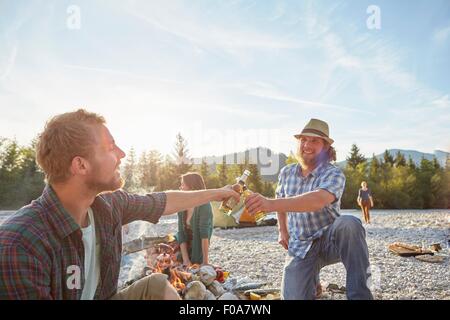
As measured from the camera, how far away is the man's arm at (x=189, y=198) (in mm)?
2922

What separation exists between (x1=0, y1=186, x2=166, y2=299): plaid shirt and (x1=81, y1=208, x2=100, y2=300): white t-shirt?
3 centimetres

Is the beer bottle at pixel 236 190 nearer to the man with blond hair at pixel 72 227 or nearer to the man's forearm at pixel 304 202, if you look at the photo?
the man's forearm at pixel 304 202

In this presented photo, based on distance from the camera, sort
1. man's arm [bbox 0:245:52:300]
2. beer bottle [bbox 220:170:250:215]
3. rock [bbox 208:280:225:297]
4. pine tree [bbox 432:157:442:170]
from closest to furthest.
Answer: man's arm [bbox 0:245:52:300] < beer bottle [bbox 220:170:250:215] < rock [bbox 208:280:225:297] < pine tree [bbox 432:157:442:170]

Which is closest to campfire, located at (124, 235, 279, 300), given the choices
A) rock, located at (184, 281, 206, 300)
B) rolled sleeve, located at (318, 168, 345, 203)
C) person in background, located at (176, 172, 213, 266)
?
rock, located at (184, 281, 206, 300)

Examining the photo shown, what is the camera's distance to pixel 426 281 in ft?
18.4

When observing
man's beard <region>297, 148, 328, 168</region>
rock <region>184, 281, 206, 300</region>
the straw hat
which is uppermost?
the straw hat

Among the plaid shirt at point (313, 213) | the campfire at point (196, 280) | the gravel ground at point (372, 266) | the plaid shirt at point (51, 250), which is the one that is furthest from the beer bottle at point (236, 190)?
the gravel ground at point (372, 266)

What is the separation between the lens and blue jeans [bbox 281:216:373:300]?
3004mm

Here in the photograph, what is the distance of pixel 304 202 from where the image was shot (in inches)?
126

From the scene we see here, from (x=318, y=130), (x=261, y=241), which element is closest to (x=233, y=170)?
(x=261, y=241)

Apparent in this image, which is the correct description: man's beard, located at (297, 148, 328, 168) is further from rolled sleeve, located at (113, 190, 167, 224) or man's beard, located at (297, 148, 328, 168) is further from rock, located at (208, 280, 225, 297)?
rock, located at (208, 280, 225, 297)

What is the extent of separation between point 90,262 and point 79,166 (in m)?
0.54

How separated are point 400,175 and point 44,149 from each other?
33531 mm
